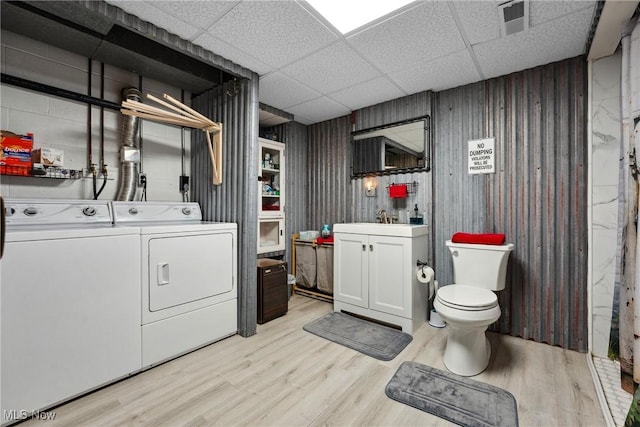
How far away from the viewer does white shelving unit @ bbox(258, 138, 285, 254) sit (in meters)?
3.39

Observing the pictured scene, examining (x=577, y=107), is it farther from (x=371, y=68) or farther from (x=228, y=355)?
(x=228, y=355)

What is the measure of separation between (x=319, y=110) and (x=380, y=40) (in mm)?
1470

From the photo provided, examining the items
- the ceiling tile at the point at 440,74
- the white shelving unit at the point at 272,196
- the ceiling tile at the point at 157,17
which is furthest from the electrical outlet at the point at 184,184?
the ceiling tile at the point at 440,74

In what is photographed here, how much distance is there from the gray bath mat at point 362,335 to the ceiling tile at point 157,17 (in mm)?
2508

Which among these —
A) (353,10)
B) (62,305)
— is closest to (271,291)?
(62,305)

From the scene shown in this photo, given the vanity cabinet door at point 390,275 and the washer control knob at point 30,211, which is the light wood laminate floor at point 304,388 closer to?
the vanity cabinet door at point 390,275

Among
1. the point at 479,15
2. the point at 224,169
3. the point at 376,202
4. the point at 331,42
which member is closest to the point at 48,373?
the point at 224,169

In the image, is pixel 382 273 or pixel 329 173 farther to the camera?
pixel 329 173

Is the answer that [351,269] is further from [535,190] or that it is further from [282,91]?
[282,91]

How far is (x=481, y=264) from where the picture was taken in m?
2.25

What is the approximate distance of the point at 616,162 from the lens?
6.52 ft

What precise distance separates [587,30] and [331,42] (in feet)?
5.56

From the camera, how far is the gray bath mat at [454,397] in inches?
58.2

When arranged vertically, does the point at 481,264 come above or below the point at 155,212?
below
